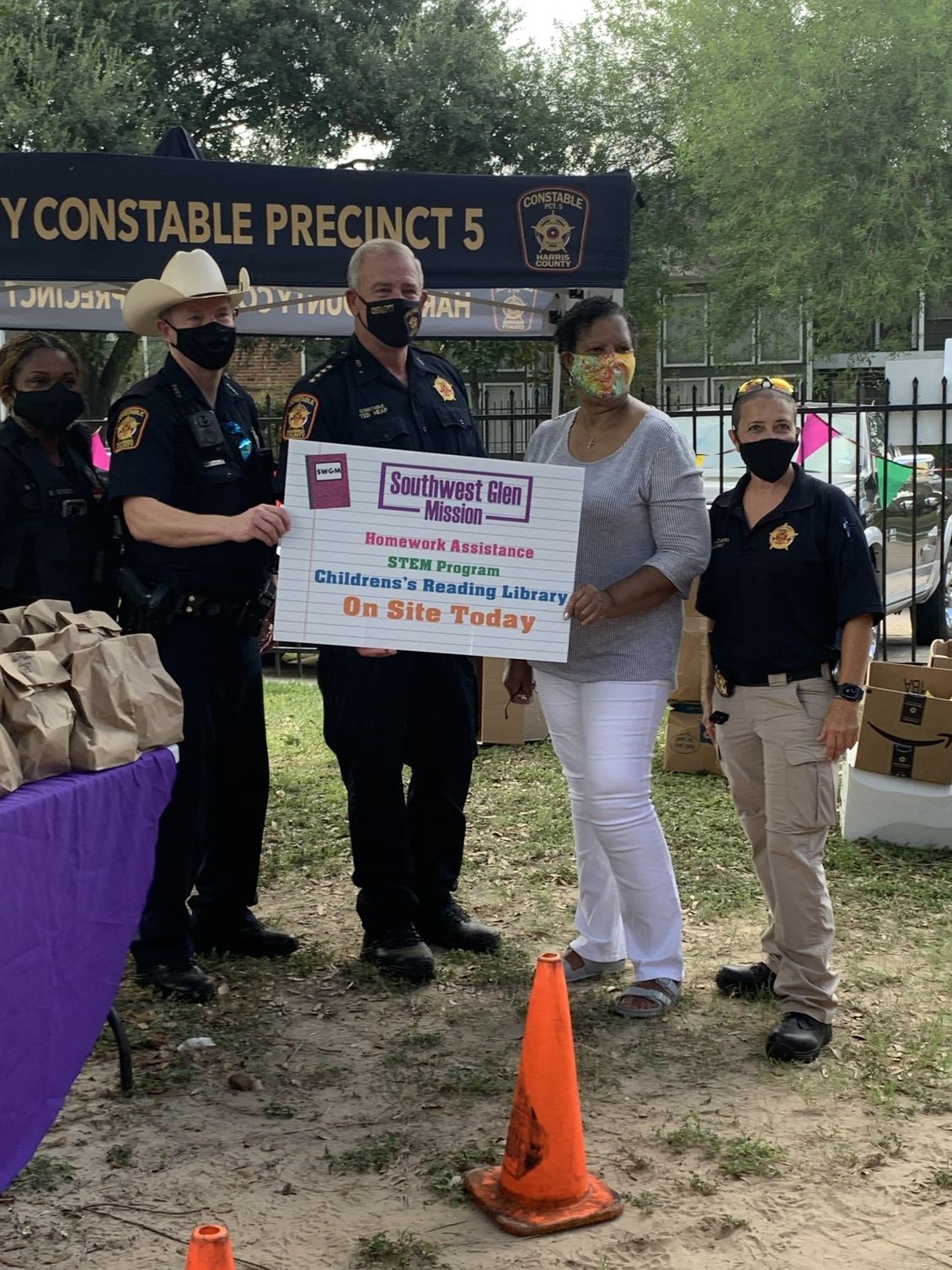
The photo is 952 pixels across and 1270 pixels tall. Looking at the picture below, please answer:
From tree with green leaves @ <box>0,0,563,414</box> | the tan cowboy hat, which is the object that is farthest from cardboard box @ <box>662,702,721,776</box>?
tree with green leaves @ <box>0,0,563,414</box>

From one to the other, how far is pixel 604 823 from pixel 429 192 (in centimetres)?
337

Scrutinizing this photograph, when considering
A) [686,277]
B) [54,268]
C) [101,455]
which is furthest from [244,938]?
[686,277]

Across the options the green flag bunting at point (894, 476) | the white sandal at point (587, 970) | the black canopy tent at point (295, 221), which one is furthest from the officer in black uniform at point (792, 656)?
the green flag bunting at point (894, 476)

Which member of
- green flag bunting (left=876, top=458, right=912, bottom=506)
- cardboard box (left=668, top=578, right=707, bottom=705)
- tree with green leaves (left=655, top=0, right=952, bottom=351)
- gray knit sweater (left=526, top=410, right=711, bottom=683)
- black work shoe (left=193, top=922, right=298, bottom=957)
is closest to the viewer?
gray knit sweater (left=526, top=410, right=711, bottom=683)

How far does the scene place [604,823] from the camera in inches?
166

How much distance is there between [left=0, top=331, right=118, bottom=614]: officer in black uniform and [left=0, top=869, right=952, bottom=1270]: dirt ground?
4.75 ft

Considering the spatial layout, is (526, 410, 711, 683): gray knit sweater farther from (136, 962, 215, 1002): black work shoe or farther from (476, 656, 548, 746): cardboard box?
(476, 656, 548, 746): cardboard box

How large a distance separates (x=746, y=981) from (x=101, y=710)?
240 cm

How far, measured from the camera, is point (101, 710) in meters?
3.30

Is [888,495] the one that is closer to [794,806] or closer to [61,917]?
[794,806]

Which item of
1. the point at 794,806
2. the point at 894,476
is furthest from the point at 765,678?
the point at 894,476

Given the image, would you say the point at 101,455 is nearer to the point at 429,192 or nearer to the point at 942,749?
the point at 429,192

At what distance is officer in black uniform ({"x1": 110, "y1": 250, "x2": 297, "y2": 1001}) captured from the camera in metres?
4.27

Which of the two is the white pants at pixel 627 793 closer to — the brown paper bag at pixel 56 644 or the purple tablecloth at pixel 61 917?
the purple tablecloth at pixel 61 917
